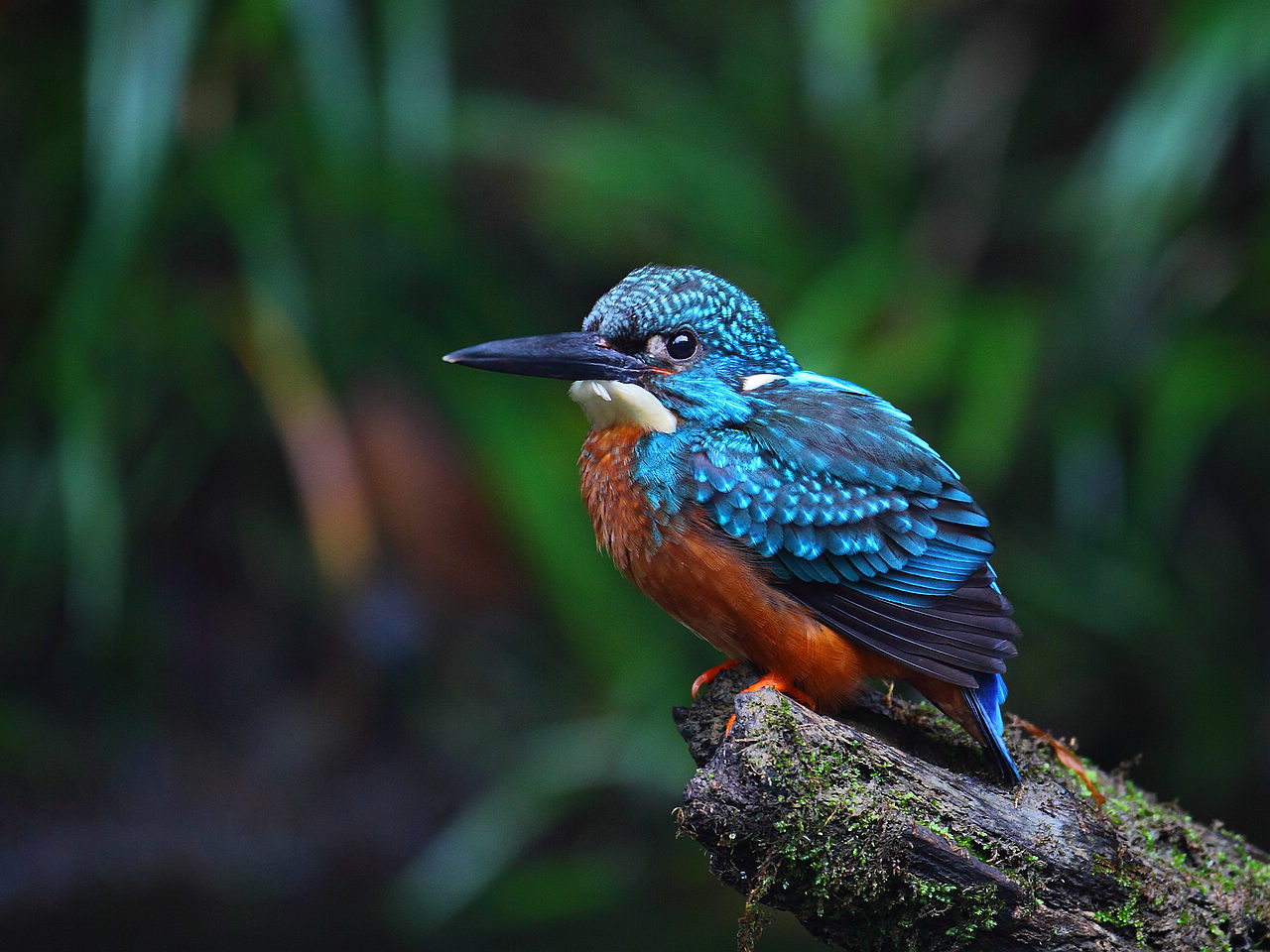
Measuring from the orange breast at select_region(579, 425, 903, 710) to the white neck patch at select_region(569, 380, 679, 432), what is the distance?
5 cm

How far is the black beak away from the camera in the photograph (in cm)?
222

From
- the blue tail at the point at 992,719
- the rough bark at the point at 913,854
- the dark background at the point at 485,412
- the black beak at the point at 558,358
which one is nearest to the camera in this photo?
the rough bark at the point at 913,854

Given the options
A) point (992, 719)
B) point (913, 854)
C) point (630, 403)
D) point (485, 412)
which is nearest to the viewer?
point (913, 854)

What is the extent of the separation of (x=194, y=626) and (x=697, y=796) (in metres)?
4.26

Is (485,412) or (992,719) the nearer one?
(992,719)

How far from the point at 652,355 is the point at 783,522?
433mm

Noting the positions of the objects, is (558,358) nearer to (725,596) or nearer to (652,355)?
(652,355)

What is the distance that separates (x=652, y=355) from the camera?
7.55ft

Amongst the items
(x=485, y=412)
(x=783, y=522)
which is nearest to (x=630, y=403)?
(x=783, y=522)

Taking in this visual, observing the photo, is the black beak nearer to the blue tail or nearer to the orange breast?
the orange breast

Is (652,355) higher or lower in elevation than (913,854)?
higher

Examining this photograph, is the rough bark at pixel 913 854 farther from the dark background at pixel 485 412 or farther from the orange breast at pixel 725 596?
the dark background at pixel 485 412

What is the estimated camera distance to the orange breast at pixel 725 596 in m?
2.12

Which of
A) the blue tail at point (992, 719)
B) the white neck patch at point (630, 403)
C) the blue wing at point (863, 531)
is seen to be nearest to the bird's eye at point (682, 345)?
the white neck patch at point (630, 403)
